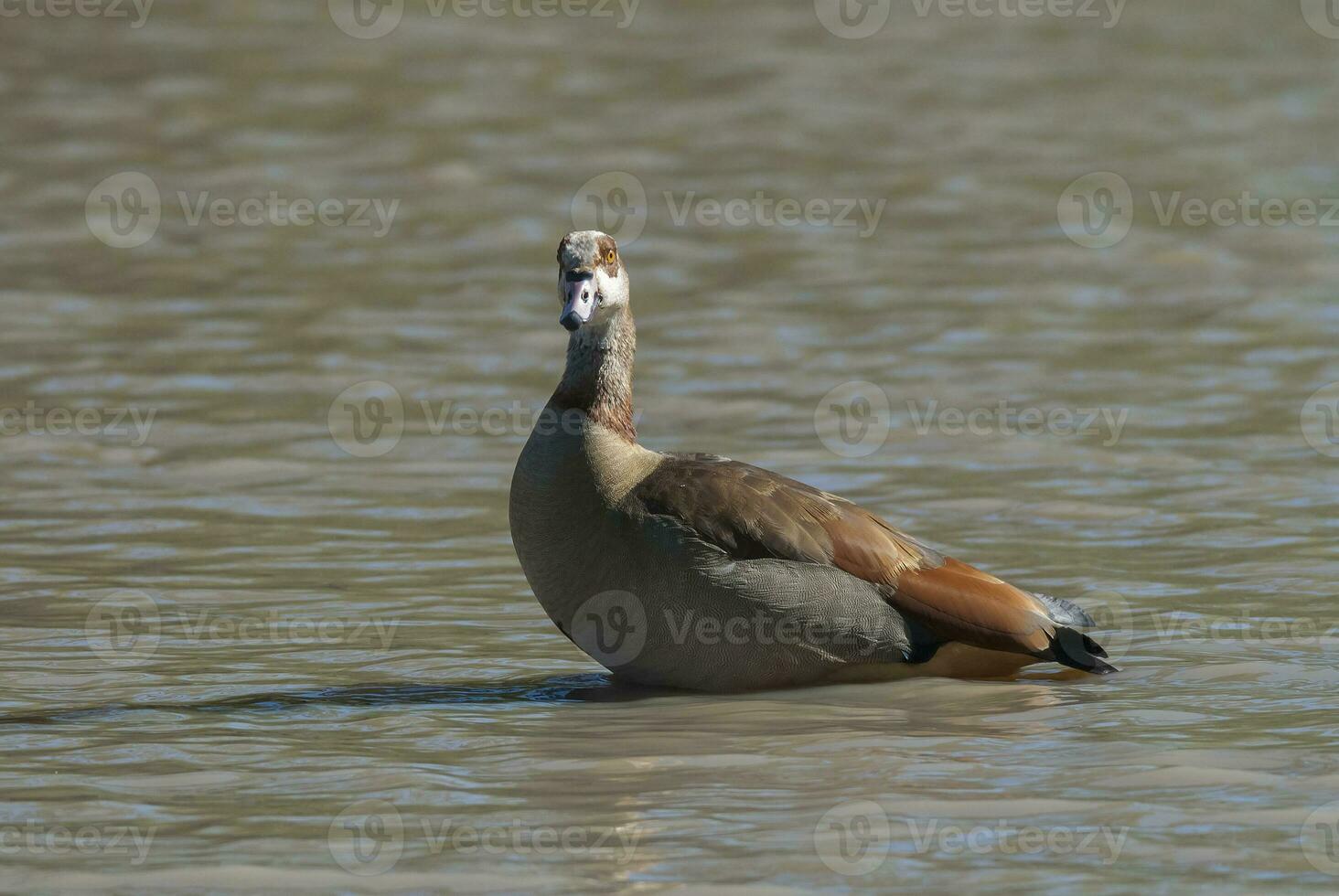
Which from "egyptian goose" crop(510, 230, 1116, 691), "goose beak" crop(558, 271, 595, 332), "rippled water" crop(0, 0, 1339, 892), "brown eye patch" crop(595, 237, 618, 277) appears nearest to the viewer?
"rippled water" crop(0, 0, 1339, 892)

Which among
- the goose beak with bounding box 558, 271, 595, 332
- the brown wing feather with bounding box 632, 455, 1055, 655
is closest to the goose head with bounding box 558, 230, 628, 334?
the goose beak with bounding box 558, 271, 595, 332

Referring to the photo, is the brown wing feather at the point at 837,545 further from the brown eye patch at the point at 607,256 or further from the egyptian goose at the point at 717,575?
the brown eye patch at the point at 607,256

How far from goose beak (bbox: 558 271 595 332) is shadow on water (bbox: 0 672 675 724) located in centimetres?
138

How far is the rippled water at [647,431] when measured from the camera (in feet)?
21.8

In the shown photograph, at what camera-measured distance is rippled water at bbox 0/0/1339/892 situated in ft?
21.8

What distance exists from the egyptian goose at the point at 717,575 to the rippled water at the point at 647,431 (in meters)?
0.17

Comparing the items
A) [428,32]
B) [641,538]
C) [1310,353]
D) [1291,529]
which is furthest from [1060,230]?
[641,538]

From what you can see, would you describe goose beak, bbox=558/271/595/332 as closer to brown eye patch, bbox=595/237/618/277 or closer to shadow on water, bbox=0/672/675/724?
brown eye patch, bbox=595/237/618/277

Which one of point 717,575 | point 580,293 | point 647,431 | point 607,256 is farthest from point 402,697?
point 647,431

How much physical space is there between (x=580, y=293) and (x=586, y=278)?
3.2 inches

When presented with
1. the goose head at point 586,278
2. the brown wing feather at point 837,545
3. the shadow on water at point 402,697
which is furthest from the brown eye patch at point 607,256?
the shadow on water at point 402,697

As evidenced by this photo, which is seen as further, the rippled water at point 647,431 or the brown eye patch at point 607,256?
the brown eye patch at point 607,256

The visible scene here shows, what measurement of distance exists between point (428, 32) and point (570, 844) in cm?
1826

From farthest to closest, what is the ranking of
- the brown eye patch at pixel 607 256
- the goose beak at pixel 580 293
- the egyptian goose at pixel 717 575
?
the brown eye patch at pixel 607 256
the goose beak at pixel 580 293
the egyptian goose at pixel 717 575
